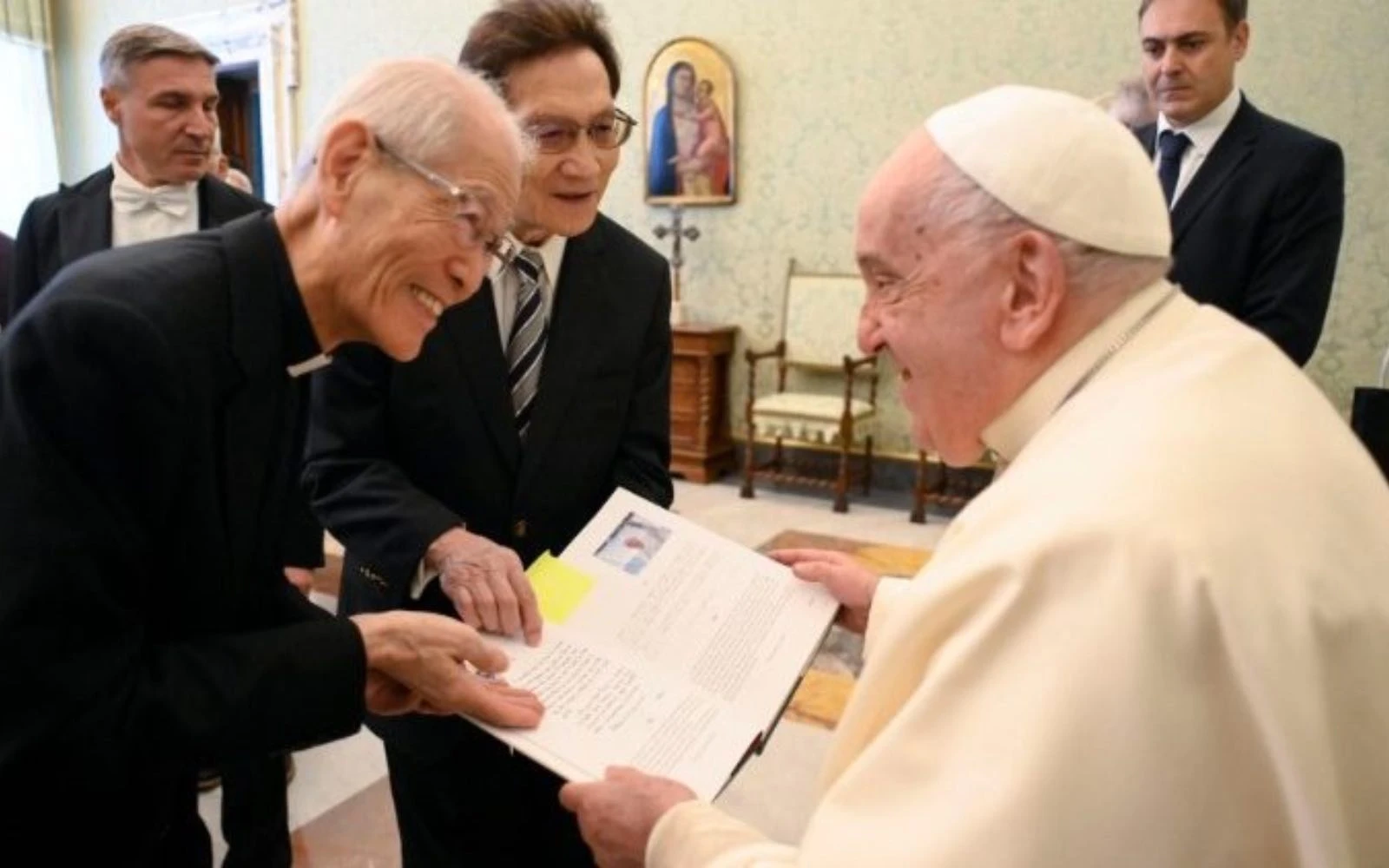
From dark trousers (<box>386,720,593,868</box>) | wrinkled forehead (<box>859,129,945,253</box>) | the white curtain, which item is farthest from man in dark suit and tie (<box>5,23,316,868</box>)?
the white curtain

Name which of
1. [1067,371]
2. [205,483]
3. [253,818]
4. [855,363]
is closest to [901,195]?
[1067,371]

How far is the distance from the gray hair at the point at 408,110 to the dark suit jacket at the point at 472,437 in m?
0.35

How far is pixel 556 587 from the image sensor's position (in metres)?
1.38

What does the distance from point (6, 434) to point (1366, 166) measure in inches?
224

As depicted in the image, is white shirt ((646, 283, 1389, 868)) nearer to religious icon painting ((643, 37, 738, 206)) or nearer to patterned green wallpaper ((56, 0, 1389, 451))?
patterned green wallpaper ((56, 0, 1389, 451))

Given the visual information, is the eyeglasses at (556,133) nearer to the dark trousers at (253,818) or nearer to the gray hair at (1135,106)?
the dark trousers at (253,818)

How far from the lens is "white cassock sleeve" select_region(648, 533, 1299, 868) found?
29.2 inches

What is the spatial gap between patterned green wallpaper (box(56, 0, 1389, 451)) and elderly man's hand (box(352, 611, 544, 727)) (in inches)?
202

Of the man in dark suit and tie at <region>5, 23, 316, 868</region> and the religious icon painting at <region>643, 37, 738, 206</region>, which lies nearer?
the man in dark suit and tie at <region>5, 23, 316, 868</region>

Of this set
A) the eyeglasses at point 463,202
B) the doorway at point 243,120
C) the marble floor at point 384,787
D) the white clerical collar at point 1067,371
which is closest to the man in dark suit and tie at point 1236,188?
the marble floor at point 384,787

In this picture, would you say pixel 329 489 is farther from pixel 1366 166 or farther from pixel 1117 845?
pixel 1366 166

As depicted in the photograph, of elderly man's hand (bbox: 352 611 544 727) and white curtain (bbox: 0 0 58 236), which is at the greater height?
white curtain (bbox: 0 0 58 236)

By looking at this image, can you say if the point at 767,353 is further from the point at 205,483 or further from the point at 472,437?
the point at 205,483

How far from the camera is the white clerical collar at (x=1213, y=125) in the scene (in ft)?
9.18
